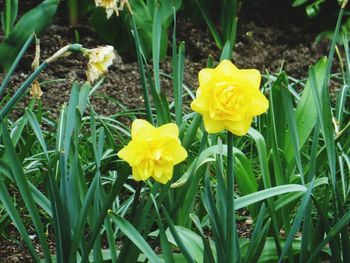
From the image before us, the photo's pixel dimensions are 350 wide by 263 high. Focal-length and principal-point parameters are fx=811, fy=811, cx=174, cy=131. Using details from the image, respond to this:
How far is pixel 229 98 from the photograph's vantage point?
1.39 meters

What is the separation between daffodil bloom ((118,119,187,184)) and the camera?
56.7 inches

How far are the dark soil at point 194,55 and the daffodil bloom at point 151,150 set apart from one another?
58.6 inches

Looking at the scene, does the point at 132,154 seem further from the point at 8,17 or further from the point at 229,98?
the point at 8,17

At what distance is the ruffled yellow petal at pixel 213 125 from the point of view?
1.43 meters

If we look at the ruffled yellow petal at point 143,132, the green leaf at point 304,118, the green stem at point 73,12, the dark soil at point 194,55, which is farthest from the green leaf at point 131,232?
the green stem at point 73,12

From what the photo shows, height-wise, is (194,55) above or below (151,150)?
below

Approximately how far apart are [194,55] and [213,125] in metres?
2.20

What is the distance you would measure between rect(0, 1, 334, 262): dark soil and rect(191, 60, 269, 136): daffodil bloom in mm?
1495

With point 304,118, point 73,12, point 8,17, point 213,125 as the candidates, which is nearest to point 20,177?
point 213,125

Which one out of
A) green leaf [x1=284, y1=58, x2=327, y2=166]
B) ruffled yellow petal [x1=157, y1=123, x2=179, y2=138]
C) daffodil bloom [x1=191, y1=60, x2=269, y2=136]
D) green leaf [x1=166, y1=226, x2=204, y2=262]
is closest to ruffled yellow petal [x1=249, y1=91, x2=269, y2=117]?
daffodil bloom [x1=191, y1=60, x2=269, y2=136]

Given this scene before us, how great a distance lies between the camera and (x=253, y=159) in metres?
2.66

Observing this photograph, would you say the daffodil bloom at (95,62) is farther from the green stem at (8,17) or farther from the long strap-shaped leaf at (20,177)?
the green stem at (8,17)

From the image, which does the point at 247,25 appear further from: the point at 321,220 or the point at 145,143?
the point at 145,143

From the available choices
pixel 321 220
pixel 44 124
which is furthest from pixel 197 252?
pixel 44 124
